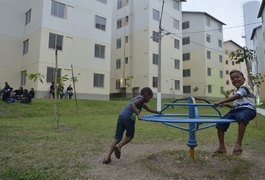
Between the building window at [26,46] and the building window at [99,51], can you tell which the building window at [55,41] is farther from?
the building window at [99,51]

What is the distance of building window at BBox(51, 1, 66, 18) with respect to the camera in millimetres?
24764

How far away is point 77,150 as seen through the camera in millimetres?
5980

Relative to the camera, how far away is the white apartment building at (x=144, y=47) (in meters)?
34.0

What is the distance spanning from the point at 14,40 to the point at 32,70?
4.83 metres

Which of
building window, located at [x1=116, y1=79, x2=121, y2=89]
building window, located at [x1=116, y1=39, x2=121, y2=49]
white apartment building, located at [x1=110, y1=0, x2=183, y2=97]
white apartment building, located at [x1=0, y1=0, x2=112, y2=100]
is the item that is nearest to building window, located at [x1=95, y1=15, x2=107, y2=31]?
white apartment building, located at [x1=0, y1=0, x2=112, y2=100]

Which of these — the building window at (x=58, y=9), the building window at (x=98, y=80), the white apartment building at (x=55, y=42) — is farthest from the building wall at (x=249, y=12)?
the building window at (x=58, y=9)

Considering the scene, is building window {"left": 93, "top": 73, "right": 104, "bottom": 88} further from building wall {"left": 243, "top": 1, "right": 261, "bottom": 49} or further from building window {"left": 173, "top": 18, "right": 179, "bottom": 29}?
building wall {"left": 243, "top": 1, "right": 261, "bottom": 49}

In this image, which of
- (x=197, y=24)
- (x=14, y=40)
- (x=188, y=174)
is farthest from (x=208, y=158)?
(x=197, y=24)

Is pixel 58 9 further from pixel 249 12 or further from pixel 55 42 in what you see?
pixel 249 12

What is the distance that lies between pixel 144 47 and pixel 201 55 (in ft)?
42.8

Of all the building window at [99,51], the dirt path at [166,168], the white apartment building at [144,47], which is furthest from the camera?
the white apartment building at [144,47]

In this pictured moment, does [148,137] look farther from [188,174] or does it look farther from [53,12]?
[53,12]

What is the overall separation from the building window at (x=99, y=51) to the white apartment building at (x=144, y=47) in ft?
22.4

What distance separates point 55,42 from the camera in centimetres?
2478
